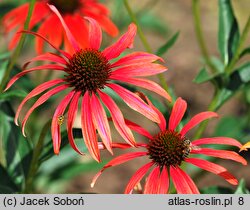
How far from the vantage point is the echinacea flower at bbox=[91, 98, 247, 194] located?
3.94 ft

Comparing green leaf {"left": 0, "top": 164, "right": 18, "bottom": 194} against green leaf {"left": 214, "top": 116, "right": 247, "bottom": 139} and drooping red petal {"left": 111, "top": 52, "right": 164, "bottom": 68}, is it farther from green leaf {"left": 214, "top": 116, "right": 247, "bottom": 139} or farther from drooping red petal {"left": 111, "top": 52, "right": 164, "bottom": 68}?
green leaf {"left": 214, "top": 116, "right": 247, "bottom": 139}

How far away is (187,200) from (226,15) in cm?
72

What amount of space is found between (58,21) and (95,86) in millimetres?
717

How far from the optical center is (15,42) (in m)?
1.92

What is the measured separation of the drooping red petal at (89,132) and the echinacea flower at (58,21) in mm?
683

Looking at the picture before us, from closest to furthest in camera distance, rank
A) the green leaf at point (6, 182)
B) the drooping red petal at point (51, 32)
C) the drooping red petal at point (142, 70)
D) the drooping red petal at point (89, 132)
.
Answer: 1. the drooping red petal at point (89, 132)
2. the drooping red petal at point (142, 70)
3. the green leaf at point (6, 182)
4. the drooping red petal at point (51, 32)

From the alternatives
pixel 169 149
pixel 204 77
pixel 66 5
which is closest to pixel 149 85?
pixel 169 149

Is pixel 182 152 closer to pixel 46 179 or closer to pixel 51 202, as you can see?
pixel 51 202

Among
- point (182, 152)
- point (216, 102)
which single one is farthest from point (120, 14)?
point (182, 152)

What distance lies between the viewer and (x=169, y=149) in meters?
1.31

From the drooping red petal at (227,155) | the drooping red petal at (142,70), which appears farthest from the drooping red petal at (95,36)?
the drooping red petal at (227,155)

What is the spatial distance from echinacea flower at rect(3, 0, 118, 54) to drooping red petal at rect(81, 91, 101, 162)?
0.68 meters

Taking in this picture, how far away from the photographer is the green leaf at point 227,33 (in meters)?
1.74

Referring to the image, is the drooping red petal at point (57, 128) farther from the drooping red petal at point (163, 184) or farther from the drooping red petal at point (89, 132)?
the drooping red petal at point (163, 184)
